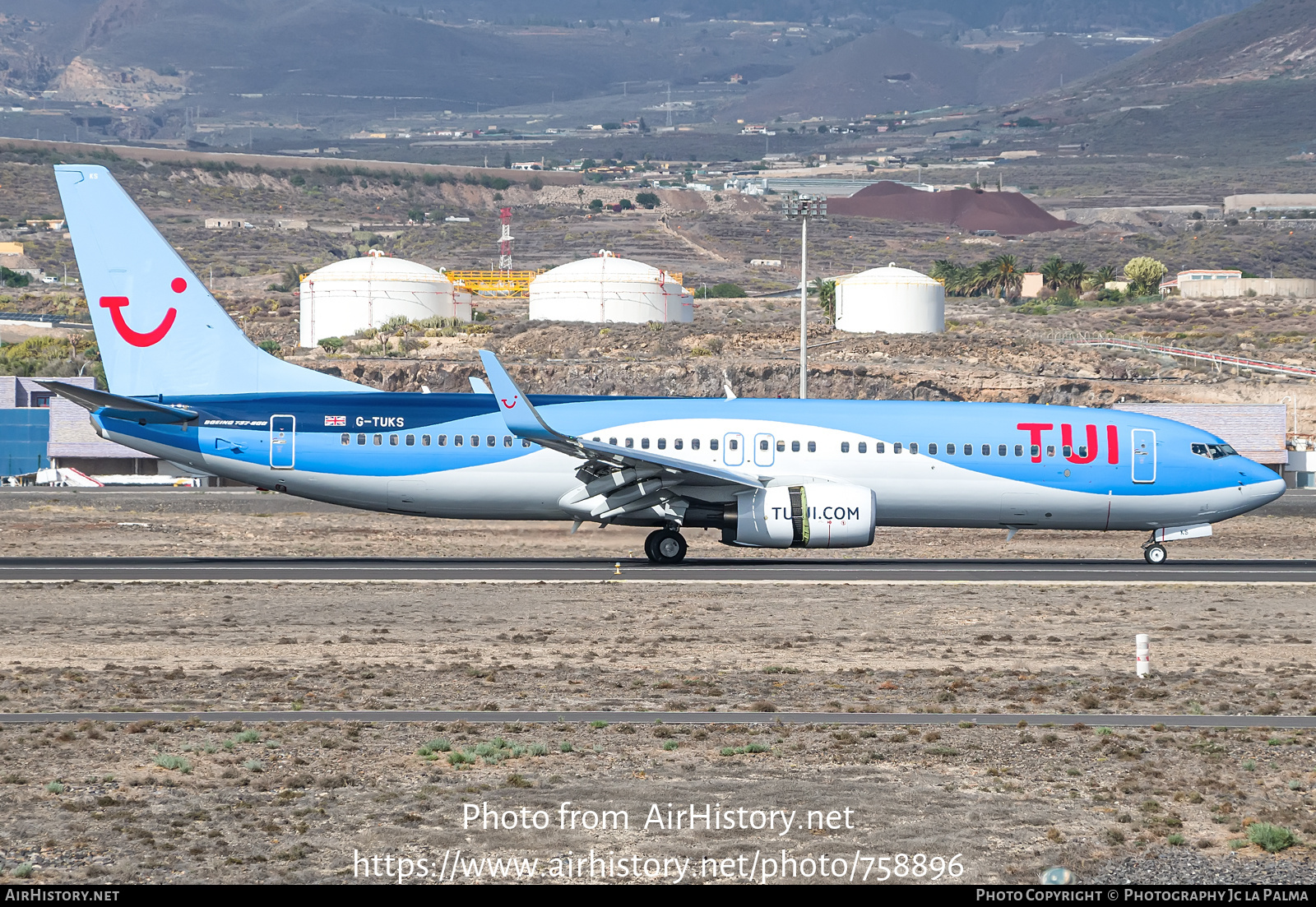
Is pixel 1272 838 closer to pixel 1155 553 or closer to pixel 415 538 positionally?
pixel 1155 553

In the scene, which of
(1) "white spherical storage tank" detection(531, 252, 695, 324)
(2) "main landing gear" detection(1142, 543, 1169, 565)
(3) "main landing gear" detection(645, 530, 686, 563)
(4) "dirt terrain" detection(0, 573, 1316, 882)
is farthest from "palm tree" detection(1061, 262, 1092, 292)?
(4) "dirt terrain" detection(0, 573, 1316, 882)

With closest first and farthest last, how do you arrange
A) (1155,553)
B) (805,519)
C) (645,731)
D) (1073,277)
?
(645,731) → (805,519) → (1155,553) → (1073,277)

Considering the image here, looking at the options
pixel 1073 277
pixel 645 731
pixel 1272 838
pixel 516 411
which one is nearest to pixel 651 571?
pixel 516 411

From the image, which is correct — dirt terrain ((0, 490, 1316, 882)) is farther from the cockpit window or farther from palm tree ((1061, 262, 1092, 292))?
palm tree ((1061, 262, 1092, 292))

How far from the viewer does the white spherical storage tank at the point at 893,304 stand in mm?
108438

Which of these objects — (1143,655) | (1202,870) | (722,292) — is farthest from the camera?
(722,292)

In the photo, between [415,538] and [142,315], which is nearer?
[142,315]

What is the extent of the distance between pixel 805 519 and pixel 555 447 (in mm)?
6293

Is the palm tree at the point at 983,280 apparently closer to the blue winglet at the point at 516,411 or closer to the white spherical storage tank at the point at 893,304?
the white spherical storage tank at the point at 893,304

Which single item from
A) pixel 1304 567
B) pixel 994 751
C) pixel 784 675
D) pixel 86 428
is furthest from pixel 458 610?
pixel 86 428

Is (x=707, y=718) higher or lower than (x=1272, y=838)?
higher

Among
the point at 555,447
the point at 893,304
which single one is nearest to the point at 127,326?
the point at 555,447

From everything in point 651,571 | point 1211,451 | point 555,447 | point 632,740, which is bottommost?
point 632,740

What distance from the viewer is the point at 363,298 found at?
107 meters
